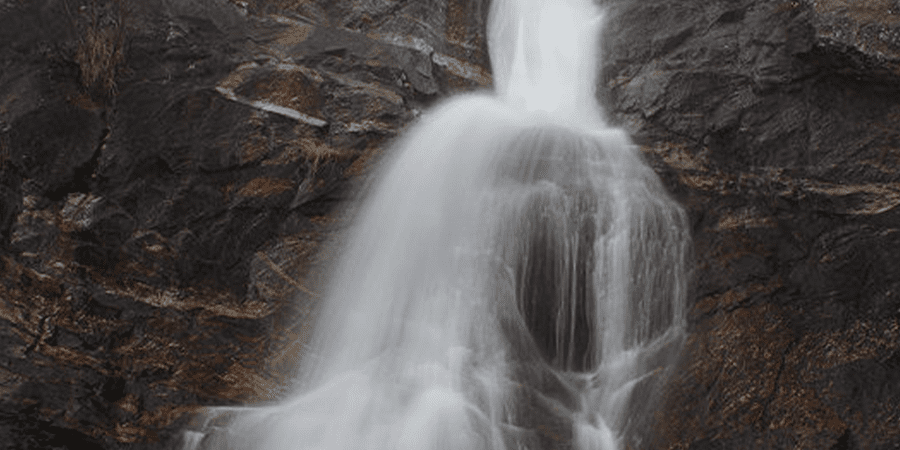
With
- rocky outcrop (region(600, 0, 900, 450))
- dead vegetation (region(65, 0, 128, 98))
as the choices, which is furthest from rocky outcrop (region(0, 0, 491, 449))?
rocky outcrop (region(600, 0, 900, 450))

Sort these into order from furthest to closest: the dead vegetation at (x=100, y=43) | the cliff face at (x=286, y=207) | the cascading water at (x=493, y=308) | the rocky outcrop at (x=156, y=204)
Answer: the dead vegetation at (x=100, y=43) → the rocky outcrop at (x=156, y=204) → the cliff face at (x=286, y=207) → the cascading water at (x=493, y=308)

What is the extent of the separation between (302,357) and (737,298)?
13.9 feet

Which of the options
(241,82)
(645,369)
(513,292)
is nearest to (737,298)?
(645,369)

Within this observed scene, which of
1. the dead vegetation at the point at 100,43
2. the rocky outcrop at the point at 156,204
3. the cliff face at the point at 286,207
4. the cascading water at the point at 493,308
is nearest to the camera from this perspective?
the cascading water at the point at 493,308

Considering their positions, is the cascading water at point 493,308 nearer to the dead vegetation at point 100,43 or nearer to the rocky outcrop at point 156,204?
the rocky outcrop at point 156,204

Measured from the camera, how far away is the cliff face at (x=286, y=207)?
655 cm

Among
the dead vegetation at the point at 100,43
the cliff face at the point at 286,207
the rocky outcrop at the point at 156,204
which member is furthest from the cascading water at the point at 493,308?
the dead vegetation at the point at 100,43

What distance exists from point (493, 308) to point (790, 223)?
3.00m

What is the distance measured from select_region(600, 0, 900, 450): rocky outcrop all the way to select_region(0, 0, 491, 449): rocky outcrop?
3.52m

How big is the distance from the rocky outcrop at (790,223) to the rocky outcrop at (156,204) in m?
3.52

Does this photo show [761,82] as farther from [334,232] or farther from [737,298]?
[334,232]

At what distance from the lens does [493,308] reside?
7035 mm

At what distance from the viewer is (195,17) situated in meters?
8.62

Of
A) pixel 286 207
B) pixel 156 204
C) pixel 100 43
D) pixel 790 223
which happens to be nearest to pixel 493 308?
→ pixel 286 207
